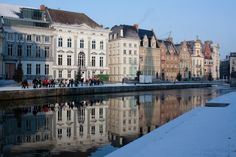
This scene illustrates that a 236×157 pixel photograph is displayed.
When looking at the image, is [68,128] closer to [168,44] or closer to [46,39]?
[46,39]

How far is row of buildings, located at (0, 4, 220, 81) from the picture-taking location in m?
64.2

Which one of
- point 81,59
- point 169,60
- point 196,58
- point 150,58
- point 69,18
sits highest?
point 69,18

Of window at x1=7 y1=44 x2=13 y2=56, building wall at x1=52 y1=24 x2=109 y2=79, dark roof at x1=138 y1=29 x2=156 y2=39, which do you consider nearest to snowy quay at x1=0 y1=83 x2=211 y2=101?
building wall at x1=52 y1=24 x2=109 y2=79

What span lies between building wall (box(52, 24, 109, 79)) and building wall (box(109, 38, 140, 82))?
1218 centimetres

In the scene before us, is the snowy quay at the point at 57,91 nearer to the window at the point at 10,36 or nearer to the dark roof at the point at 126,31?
the window at the point at 10,36

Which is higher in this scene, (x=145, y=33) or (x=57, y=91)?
(x=145, y=33)

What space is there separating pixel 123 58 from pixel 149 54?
1241 centimetres

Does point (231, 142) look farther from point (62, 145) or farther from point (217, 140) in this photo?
point (62, 145)

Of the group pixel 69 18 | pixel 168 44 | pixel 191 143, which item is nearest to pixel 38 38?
pixel 69 18

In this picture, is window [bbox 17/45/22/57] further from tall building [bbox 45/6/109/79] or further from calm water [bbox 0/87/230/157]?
calm water [bbox 0/87/230/157]

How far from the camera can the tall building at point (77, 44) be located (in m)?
70.8

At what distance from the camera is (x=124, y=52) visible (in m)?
90.0

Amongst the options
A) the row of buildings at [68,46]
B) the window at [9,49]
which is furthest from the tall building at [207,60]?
the window at [9,49]

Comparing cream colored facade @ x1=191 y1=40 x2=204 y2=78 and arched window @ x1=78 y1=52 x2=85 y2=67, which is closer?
arched window @ x1=78 y1=52 x2=85 y2=67
